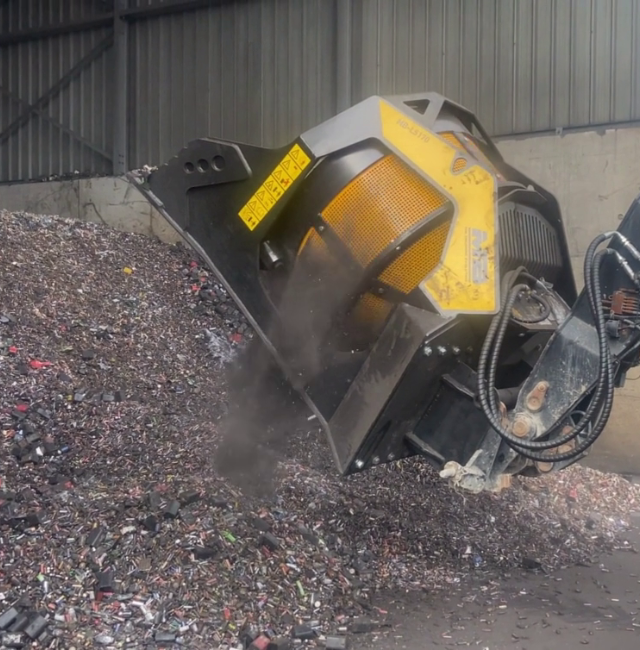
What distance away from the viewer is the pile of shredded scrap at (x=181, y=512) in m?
2.94

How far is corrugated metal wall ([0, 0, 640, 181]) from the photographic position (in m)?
6.28

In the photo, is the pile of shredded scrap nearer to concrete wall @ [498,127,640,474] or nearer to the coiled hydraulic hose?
concrete wall @ [498,127,640,474]

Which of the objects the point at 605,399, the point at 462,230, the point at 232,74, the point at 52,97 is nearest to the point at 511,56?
the point at 232,74

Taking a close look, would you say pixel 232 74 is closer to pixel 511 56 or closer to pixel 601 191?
pixel 511 56

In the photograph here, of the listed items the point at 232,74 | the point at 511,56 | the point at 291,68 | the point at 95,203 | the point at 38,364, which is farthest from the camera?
the point at 95,203

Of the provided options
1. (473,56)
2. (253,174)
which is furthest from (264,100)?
(253,174)

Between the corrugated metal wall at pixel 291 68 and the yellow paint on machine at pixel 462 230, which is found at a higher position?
the corrugated metal wall at pixel 291 68

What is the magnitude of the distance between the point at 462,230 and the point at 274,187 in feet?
2.62

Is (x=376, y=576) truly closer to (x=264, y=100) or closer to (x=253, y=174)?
(x=253, y=174)

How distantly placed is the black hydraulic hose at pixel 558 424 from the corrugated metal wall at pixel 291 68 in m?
3.93

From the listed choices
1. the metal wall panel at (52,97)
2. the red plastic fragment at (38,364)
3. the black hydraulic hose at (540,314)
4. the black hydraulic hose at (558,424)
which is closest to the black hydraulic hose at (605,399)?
the black hydraulic hose at (558,424)

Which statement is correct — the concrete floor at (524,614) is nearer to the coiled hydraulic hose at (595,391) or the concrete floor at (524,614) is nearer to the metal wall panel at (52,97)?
the coiled hydraulic hose at (595,391)

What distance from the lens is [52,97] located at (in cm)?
959

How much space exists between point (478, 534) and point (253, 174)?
214cm
